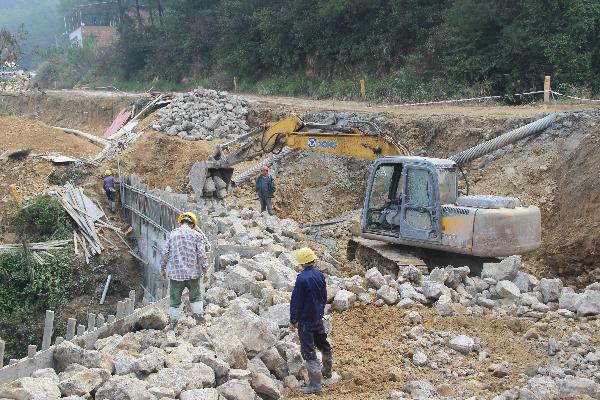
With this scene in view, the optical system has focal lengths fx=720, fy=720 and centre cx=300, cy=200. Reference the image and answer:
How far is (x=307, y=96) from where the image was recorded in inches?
1246

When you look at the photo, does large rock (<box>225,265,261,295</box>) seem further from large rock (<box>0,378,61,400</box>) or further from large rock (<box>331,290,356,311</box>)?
large rock (<box>0,378,61,400</box>)

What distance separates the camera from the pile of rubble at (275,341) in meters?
6.09

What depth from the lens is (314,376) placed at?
679 centimetres

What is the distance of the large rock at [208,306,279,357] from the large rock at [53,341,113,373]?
1149 millimetres

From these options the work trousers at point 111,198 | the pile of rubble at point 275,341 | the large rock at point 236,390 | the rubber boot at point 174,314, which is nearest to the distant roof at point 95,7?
the work trousers at point 111,198

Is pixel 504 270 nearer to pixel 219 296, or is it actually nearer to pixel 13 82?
pixel 219 296

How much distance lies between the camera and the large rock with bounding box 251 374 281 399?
647 cm

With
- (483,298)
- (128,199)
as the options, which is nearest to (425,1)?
(128,199)

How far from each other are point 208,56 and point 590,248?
3521 centimetres

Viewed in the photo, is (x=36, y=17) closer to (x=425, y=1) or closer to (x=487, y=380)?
(x=425, y=1)

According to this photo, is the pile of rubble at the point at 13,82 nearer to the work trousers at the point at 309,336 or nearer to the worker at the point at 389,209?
the worker at the point at 389,209

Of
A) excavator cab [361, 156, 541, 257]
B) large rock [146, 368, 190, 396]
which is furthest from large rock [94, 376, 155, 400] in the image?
excavator cab [361, 156, 541, 257]

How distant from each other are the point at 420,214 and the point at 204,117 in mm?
16298

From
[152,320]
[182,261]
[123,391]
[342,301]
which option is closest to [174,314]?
[152,320]
